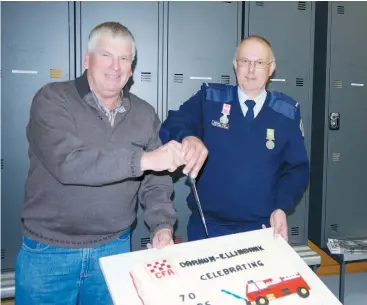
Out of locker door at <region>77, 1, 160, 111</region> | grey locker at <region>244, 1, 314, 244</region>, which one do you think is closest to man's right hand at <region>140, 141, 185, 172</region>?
locker door at <region>77, 1, 160, 111</region>

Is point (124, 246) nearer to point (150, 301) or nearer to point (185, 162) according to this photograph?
point (185, 162)

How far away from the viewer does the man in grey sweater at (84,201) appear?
4.50 ft

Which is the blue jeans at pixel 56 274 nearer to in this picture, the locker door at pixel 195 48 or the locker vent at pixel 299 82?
the locker door at pixel 195 48

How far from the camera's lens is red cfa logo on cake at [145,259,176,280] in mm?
962

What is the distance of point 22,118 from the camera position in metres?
2.61

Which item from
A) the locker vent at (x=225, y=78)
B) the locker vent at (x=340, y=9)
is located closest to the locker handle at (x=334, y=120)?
the locker vent at (x=340, y=9)

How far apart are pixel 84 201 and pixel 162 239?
33cm

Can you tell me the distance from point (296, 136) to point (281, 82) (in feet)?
4.41

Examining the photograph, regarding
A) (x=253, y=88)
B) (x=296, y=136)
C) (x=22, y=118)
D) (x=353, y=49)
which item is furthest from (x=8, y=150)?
(x=353, y=49)

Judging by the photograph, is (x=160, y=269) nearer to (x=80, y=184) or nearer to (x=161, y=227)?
(x=161, y=227)

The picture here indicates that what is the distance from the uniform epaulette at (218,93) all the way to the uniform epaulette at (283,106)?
0.19 m

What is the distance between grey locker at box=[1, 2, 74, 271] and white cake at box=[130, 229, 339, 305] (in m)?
1.91

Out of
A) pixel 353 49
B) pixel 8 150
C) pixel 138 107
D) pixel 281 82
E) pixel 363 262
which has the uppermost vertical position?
pixel 353 49

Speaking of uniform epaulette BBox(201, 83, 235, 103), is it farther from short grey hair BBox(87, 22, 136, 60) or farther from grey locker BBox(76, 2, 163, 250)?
grey locker BBox(76, 2, 163, 250)
